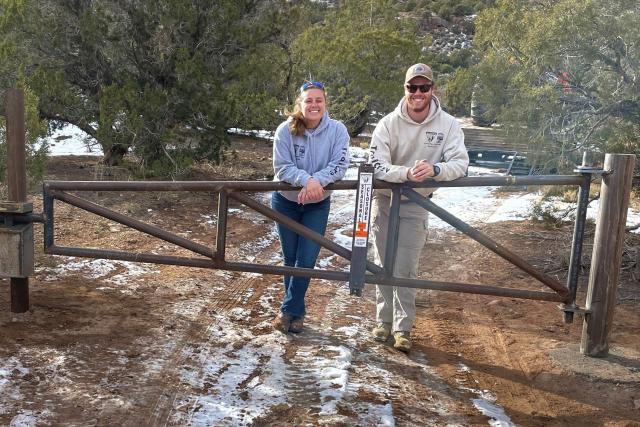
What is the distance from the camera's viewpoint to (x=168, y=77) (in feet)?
33.3

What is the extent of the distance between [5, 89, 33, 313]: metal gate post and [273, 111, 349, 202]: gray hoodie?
1.76 meters

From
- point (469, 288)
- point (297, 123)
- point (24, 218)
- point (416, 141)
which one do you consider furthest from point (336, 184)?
point (24, 218)

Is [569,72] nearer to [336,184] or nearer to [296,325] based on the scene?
[336,184]

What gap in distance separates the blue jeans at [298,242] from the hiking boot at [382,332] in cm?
54

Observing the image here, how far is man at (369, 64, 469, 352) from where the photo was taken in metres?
4.00

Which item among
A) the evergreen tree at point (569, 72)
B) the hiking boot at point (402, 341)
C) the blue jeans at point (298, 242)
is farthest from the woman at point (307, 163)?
the evergreen tree at point (569, 72)

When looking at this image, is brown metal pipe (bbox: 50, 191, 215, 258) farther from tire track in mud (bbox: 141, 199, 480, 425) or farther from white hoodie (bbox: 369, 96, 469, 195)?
white hoodie (bbox: 369, 96, 469, 195)

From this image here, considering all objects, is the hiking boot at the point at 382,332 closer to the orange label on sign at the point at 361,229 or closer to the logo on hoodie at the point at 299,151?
Answer: the orange label on sign at the point at 361,229

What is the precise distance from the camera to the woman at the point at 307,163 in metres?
4.10

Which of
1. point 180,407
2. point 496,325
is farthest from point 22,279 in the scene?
point 496,325

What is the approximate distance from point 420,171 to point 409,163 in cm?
40

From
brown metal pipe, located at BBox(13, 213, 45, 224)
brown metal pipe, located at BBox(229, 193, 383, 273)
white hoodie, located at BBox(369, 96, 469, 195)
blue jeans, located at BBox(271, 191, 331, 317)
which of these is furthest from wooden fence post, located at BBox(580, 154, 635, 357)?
brown metal pipe, located at BBox(13, 213, 45, 224)

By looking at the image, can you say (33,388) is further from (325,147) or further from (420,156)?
(420,156)

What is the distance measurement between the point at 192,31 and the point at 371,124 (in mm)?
16064
